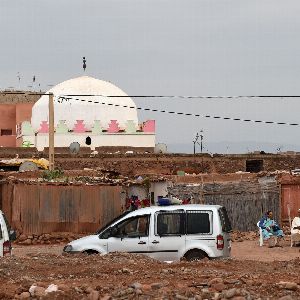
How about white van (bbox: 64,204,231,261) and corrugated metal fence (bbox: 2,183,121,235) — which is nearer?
white van (bbox: 64,204,231,261)

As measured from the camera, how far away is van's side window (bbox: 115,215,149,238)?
674 inches

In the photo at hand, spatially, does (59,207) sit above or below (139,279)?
below

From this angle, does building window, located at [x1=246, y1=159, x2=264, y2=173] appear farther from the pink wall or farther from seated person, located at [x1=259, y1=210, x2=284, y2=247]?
seated person, located at [x1=259, y1=210, x2=284, y2=247]

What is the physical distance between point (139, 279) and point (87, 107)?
4178cm

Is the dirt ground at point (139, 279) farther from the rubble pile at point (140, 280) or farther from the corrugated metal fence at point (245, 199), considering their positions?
the corrugated metal fence at point (245, 199)

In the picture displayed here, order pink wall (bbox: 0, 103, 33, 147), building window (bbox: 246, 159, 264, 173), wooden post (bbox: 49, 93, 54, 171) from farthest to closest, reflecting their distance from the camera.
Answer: pink wall (bbox: 0, 103, 33, 147), building window (bbox: 246, 159, 264, 173), wooden post (bbox: 49, 93, 54, 171)

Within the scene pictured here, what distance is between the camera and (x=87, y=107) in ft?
173

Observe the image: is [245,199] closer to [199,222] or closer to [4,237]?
[199,222]

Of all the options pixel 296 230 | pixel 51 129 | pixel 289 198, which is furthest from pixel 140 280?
pixel 51 129

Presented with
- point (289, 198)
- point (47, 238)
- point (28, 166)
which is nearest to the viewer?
point (47, 238)

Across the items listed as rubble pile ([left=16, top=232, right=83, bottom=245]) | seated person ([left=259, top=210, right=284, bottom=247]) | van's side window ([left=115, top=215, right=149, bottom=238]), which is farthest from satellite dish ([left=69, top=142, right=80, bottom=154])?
van's side window ([left=115, top=215, right=149, bottom=238])

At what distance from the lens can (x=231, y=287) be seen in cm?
1024

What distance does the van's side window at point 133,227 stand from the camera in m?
17.1

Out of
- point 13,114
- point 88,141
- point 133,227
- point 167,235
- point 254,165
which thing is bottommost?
point 167,235
